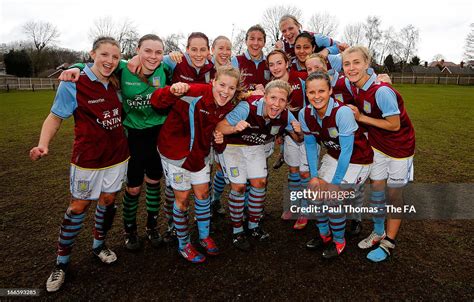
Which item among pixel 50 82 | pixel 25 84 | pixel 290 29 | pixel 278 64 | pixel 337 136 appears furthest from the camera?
pixel 50 82

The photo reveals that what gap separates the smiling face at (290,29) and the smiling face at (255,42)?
677 mm

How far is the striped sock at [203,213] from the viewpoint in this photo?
3620 mm

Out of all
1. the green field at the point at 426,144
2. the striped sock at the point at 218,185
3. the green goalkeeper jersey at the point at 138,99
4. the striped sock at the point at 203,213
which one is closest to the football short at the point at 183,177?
the striped sock at the point at 203,213

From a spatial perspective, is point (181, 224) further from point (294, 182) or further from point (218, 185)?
point (294, 182)

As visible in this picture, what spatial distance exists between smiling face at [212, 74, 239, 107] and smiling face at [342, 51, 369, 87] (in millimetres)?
1208

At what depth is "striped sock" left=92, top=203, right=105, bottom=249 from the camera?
138 inches

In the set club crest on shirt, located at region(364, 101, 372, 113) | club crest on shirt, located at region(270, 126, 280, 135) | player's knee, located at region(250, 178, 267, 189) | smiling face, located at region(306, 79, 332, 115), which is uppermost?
smiling face, located at region(306, 79, 332, 115)

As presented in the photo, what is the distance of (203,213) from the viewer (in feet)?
12.0

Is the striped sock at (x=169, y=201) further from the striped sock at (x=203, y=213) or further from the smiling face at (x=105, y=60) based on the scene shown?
the smiling face at (x=105, y=60)

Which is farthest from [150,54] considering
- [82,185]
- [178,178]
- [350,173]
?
[350,173]

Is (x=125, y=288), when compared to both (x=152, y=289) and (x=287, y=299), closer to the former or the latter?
(x=152, y=289)

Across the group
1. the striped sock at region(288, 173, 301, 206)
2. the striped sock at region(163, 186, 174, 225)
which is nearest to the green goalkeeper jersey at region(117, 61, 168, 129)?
the striped sock at region(163, 186, 174, 225)

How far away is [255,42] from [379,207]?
2.65 meters

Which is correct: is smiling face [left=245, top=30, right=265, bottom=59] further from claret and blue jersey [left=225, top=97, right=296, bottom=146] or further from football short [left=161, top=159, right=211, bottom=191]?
football short [left=161, top=159, right=211, bottom=191]
